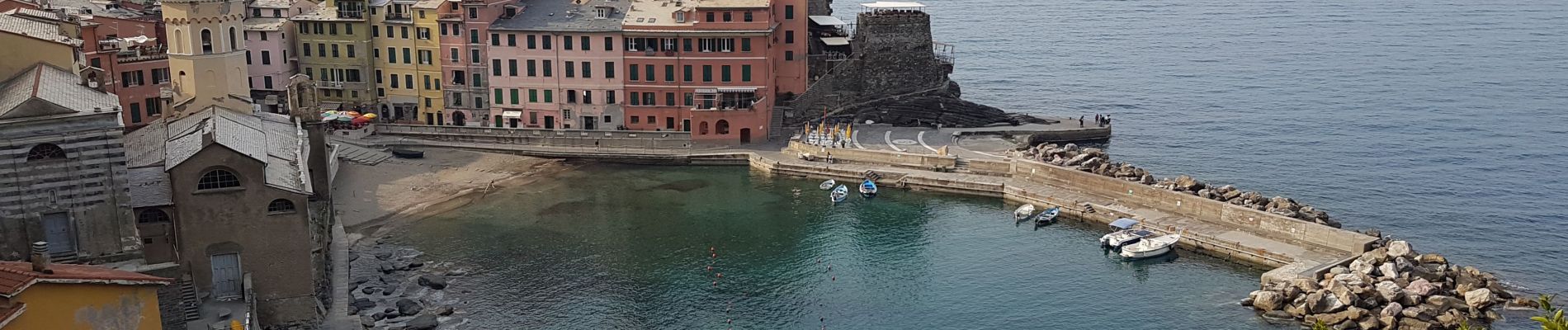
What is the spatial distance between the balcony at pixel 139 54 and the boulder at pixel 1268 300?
60.3m

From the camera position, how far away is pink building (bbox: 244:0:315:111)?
9519cm

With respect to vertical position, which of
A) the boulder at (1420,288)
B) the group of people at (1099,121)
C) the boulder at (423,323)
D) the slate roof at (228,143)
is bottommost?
the boulder at (423,323)

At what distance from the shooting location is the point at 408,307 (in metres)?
59.7

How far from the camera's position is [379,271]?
6531 cm

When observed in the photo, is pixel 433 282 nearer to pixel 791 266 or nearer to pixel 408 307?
pixel 408 307

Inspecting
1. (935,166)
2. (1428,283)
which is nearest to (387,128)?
(935,166)

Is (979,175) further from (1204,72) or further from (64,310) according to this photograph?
(1204,72)

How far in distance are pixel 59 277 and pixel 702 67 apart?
204 feet

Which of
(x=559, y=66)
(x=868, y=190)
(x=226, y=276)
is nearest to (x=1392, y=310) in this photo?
(x=868, y=190)

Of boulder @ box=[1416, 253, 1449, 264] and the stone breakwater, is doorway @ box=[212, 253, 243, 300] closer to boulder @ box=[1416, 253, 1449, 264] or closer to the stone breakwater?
the stone breakwater

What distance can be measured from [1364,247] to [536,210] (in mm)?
45177

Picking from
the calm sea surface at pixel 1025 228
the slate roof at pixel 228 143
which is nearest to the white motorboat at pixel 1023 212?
the calm sea surface at pixel 1025 228

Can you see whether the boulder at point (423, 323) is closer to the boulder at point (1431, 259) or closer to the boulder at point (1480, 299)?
the boulder at point (1480, 299)

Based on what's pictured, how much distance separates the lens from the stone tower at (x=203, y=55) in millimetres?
59831
